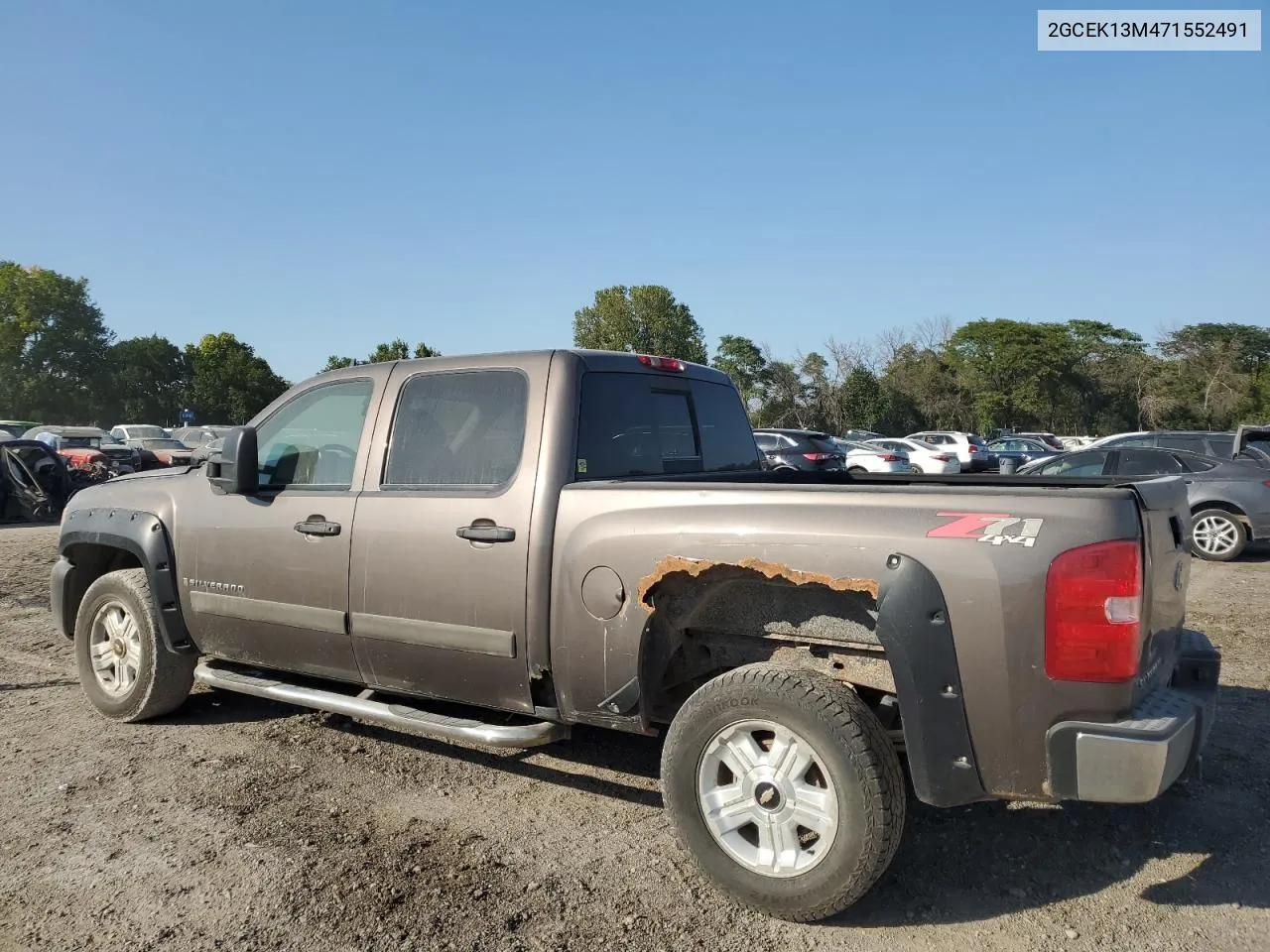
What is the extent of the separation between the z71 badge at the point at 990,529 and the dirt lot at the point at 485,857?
1314 millimetres

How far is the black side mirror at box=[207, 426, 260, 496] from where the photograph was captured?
4.37 m

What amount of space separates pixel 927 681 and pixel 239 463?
3296 mm

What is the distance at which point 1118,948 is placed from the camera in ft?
9.25

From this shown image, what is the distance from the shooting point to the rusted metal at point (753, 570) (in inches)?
113

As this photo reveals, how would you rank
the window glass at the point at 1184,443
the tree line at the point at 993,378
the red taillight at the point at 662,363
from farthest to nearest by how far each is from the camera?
the tree line at the point at 993,378 < the window glass at the point at 1184,443 < the red taillight at the point at 662,363

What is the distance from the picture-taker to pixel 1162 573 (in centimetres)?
297

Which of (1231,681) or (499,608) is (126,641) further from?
(1231,681)

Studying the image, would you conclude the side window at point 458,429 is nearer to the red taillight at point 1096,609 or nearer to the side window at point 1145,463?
the red taillight at point 1096,609

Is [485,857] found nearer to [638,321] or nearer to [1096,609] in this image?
[1096,609]

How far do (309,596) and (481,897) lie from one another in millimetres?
1691

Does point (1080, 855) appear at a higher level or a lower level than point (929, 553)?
lower

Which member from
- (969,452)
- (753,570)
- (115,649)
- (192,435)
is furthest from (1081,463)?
(192,435)

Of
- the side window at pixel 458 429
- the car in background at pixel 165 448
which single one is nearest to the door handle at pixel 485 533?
the side window at pixel 458 429

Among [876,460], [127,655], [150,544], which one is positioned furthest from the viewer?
[876,460]
